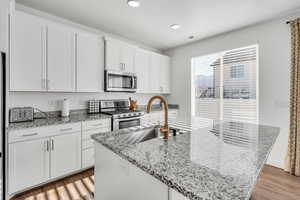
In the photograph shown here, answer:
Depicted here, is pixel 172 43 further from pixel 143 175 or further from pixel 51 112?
pixel 143 175

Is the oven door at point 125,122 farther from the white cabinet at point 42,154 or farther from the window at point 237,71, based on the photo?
the window at point 237,71

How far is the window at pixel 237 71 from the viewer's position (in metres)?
3.01

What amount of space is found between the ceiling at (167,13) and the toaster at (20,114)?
63.7 inches

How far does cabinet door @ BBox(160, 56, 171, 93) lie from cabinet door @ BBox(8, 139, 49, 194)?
9.81ft

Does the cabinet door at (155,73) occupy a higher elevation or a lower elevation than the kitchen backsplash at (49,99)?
higher

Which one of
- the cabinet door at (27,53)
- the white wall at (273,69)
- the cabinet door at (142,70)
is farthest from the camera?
the cabinet door at (142,70)

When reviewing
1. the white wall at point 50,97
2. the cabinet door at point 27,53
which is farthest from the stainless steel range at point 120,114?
the cabinet door at point 27,53

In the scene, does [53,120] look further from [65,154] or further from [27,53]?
[27,53]

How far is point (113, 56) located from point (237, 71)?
264cm

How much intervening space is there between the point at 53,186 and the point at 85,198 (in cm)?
59

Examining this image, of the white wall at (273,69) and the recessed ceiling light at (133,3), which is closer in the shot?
the recessed ceiling light at (133,3)

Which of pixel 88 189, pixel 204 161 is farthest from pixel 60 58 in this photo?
pixel 204 161

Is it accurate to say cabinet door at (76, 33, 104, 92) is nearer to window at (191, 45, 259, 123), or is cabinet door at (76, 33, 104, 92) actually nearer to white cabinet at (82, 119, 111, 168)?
white cabinet at (82, 119, 111, 168)

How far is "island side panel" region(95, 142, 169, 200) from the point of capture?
706 mm
